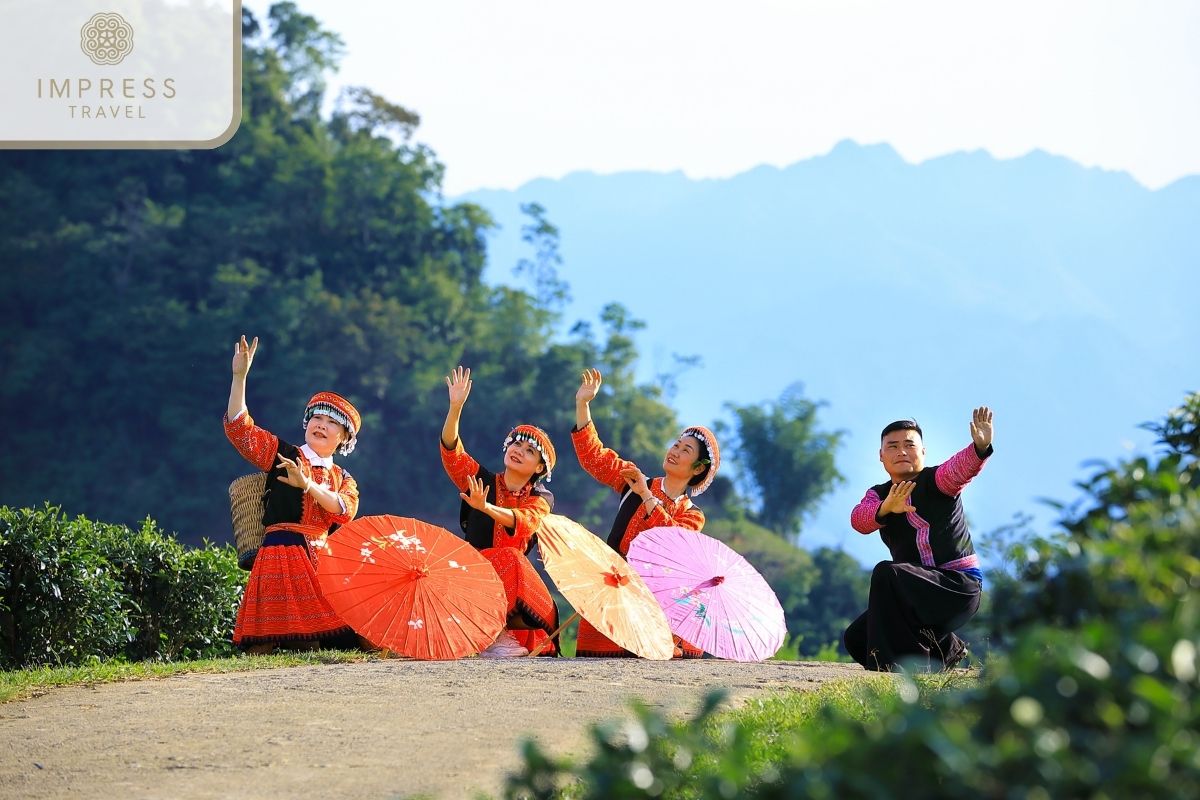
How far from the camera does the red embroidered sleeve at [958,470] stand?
7836 millimetres

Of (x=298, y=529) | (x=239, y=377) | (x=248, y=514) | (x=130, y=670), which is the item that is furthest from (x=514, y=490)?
(x=130, y=670)

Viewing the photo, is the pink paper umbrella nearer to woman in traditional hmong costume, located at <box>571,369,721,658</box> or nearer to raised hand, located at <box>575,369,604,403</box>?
woman in traditional hmong costume, located at <box>571,369,721,658</box>

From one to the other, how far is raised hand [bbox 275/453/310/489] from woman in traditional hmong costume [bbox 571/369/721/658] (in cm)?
159

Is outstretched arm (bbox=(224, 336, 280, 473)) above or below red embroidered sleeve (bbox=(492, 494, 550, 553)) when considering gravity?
above

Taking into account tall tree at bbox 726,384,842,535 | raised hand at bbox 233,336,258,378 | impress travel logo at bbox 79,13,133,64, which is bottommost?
tall tree at bbox 726,384,842,535

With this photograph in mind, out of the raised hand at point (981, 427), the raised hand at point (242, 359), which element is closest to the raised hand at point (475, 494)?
the raised hand at point (242, 359)

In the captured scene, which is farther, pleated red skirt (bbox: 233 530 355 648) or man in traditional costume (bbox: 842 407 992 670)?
pleated red skirt (bbox: 233 530 355 648)

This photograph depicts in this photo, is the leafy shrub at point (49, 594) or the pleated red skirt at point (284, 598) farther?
the pleated red skirt at point (284, 598)

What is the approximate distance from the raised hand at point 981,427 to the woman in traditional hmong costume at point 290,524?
3.27m

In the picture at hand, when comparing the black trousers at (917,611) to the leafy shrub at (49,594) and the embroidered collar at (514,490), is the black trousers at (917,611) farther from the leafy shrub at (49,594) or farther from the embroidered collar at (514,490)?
the leafy shrub at (49,594)

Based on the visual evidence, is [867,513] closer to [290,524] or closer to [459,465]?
[459,465]

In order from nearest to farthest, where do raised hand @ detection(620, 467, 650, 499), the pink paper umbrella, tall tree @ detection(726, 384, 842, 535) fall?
the pink paper umbrella
raised hand @ detection(620, 467, 650, 499)
tall tree @ detection(726, 384, 842, 535)

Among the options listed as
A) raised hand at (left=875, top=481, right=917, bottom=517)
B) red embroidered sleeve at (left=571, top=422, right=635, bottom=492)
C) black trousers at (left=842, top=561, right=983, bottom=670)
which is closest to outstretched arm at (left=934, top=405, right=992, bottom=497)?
raised hand at (left=875, top=481, right=917, bottom=517)

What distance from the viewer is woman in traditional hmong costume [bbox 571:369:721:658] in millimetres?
9195
